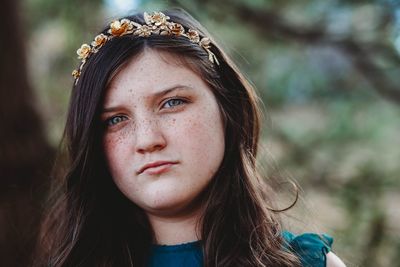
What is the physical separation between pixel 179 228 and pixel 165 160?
9.6 inches

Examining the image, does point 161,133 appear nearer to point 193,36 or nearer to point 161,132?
point 161,132

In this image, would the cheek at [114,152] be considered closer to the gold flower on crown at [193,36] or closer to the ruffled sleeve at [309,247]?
the gold flower on crown at [193,36]

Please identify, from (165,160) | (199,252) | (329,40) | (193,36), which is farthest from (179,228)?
(329,40)

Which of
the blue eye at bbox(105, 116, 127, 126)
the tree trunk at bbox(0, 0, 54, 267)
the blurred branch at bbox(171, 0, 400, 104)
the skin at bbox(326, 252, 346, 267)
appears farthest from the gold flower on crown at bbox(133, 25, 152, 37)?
the blurred branch at bbox(171, 0, 400, 104)

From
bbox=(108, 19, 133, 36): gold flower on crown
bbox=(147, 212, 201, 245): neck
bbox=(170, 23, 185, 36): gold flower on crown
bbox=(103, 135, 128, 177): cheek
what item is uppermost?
bbox=(108, 19, 133, 36): gold flower on crown

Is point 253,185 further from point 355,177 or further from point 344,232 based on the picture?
point 355,177

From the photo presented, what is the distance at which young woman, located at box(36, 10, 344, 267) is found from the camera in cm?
159

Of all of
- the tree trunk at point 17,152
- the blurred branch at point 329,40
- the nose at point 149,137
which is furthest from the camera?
the blurred branch at point 329,40

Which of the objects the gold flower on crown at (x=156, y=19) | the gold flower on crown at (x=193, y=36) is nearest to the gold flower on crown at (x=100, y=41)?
the gold flower on crown at (x=156, y=19)

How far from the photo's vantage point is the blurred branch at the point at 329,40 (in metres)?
3.27

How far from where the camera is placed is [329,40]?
340cm

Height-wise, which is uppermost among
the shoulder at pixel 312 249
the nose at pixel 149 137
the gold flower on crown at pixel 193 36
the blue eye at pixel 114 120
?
the gold flower on crown at pixel 193 36

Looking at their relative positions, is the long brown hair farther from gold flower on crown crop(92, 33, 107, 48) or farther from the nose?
the nose

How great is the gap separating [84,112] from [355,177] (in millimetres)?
1835
